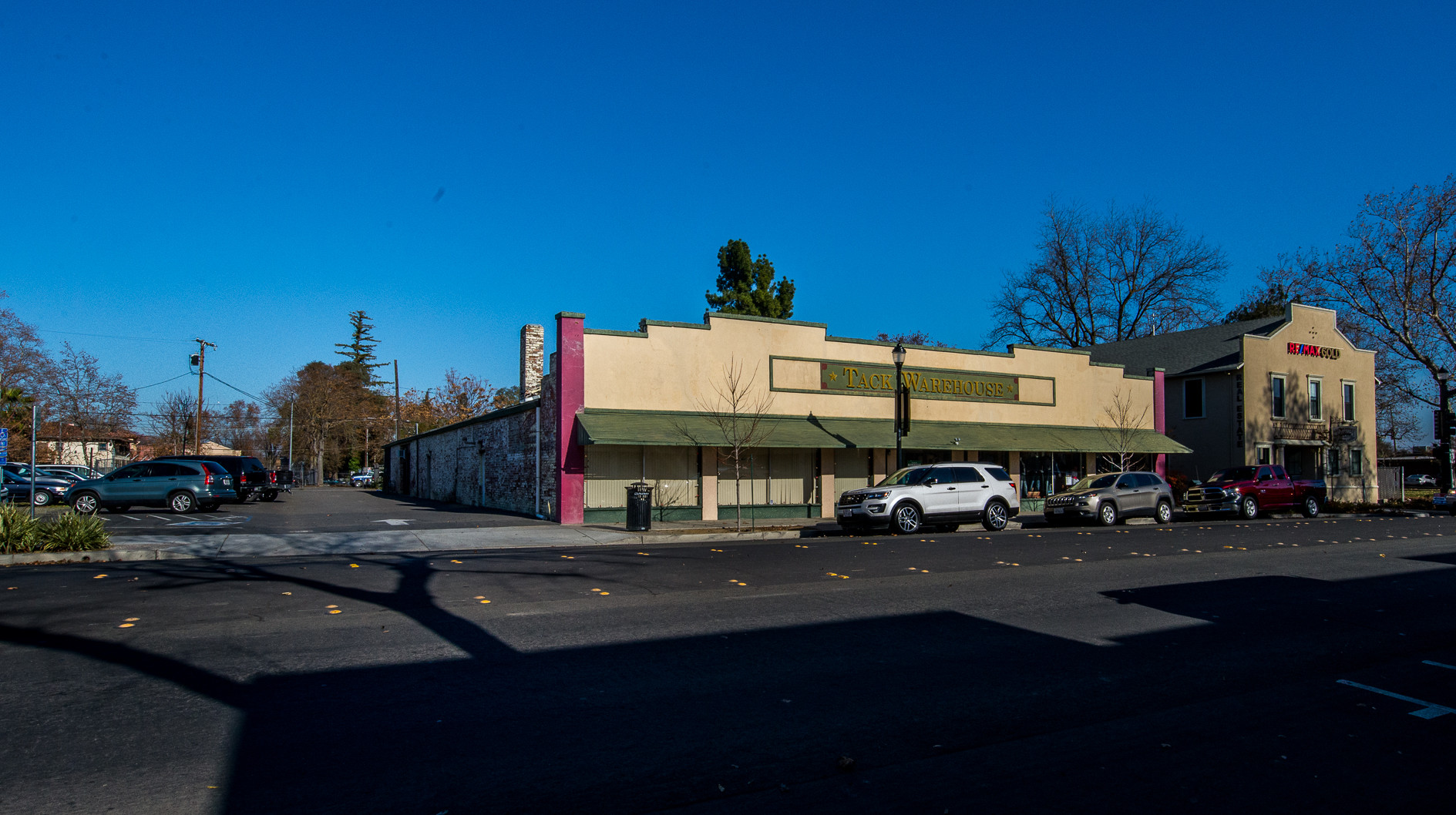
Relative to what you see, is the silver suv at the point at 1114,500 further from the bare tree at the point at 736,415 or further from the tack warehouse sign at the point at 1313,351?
the tack warehouse sign at the point at 1313,351

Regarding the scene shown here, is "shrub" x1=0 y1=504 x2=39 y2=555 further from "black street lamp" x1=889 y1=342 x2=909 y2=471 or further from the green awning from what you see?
"black street lamp" x1=889 y1=342 x2=909 y2=471

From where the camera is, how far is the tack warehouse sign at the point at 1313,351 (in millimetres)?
→ 38406

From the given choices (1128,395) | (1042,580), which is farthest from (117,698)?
(1128,395)

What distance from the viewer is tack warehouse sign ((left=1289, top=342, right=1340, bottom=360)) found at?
38.4m

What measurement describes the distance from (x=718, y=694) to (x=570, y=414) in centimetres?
1742

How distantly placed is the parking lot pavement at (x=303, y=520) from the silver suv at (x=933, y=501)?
7688 mm

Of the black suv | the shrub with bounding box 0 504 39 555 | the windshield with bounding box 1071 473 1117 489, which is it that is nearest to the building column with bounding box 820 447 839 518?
the windshield with bounding box 1071 473 1117 489

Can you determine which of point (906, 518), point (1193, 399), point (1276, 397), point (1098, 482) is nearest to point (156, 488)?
point (906, 518)

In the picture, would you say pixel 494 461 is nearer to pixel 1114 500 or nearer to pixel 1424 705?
pixel 1114 500

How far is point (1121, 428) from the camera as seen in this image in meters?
31.5

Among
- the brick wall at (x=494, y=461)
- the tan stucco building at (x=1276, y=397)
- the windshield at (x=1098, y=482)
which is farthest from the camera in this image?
the tan stucco building at (x=1276, y=397)

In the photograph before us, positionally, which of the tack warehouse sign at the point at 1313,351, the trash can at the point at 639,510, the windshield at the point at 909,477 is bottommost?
the trash can at the point at 639,510

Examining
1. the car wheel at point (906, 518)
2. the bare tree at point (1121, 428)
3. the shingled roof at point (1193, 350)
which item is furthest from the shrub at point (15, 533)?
the shingled roof at point (1193, 350)

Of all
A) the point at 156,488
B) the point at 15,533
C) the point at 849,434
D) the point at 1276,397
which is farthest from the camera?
the point at 1276,397
